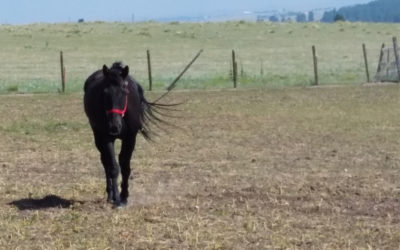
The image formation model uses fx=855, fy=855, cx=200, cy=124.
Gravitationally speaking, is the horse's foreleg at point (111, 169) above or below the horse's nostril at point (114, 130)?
below

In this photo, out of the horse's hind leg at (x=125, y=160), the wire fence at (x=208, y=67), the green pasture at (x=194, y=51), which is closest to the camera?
the horse's hind leg at (x=125, y=160)

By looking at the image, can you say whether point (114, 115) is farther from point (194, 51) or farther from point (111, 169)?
point (194, 51)

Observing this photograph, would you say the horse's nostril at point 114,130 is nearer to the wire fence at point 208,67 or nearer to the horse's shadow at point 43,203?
the horse's shadow at point 43,203

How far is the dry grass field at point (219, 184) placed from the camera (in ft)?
25.9

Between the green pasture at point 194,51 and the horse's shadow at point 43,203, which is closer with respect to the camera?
the horse's shadow at point 43,203

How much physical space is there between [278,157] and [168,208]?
4.13 meters

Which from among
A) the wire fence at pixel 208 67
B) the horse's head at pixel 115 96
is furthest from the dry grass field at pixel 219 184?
the wire fence at pixel 208 67

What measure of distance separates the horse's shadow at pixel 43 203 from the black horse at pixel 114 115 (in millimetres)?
522

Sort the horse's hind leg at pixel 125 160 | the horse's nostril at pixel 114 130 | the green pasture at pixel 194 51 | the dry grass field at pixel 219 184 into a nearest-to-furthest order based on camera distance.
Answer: the dry grass field at pixel 219 184, the horse's nostril at pixel 114 130, the horse's hind leg at pixel 125 160, the green pasture at pixel 194 51

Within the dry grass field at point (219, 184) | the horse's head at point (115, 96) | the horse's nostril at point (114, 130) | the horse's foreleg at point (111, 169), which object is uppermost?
the horse's head at point (115, 96)

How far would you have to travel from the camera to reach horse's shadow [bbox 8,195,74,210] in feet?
31.2

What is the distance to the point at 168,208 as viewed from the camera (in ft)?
30.5

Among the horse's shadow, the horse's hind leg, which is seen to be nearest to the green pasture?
the horse's shadow

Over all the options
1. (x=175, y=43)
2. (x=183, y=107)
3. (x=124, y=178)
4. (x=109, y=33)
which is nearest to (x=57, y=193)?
(x=124, y=178)
